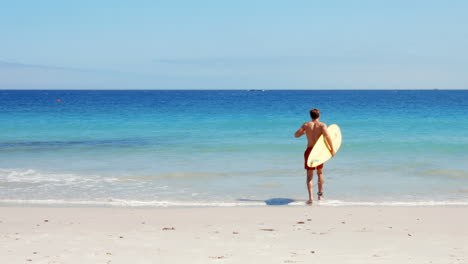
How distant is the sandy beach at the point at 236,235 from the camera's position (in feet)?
16.5

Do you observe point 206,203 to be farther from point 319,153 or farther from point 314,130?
point 314,130

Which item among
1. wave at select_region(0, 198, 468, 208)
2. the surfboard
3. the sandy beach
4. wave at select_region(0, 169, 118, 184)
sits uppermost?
the surfboard

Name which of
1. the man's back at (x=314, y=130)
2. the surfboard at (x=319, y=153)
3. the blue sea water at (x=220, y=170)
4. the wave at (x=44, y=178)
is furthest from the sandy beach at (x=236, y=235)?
the wave at (x=44, y=178)

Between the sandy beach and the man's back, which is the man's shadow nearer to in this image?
the sandy beach

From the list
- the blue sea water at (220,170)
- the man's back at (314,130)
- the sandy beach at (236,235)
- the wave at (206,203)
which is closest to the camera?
the sandy beach at (236,235)

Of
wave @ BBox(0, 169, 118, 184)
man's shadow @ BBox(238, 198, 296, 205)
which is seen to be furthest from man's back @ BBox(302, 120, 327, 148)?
wave @ BBox(0, 169, 118, 184)

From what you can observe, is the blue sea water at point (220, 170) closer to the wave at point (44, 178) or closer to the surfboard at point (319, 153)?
the wave at point (44, 178)

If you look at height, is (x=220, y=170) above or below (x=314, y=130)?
below

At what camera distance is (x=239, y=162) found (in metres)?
13.1

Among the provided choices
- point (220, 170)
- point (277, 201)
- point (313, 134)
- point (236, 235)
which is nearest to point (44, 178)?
point (220, 170)

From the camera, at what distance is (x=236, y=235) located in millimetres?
5957

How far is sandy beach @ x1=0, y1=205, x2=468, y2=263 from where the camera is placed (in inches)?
198

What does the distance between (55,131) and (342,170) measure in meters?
15.6

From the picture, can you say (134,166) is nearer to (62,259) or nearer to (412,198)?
(412,198)
